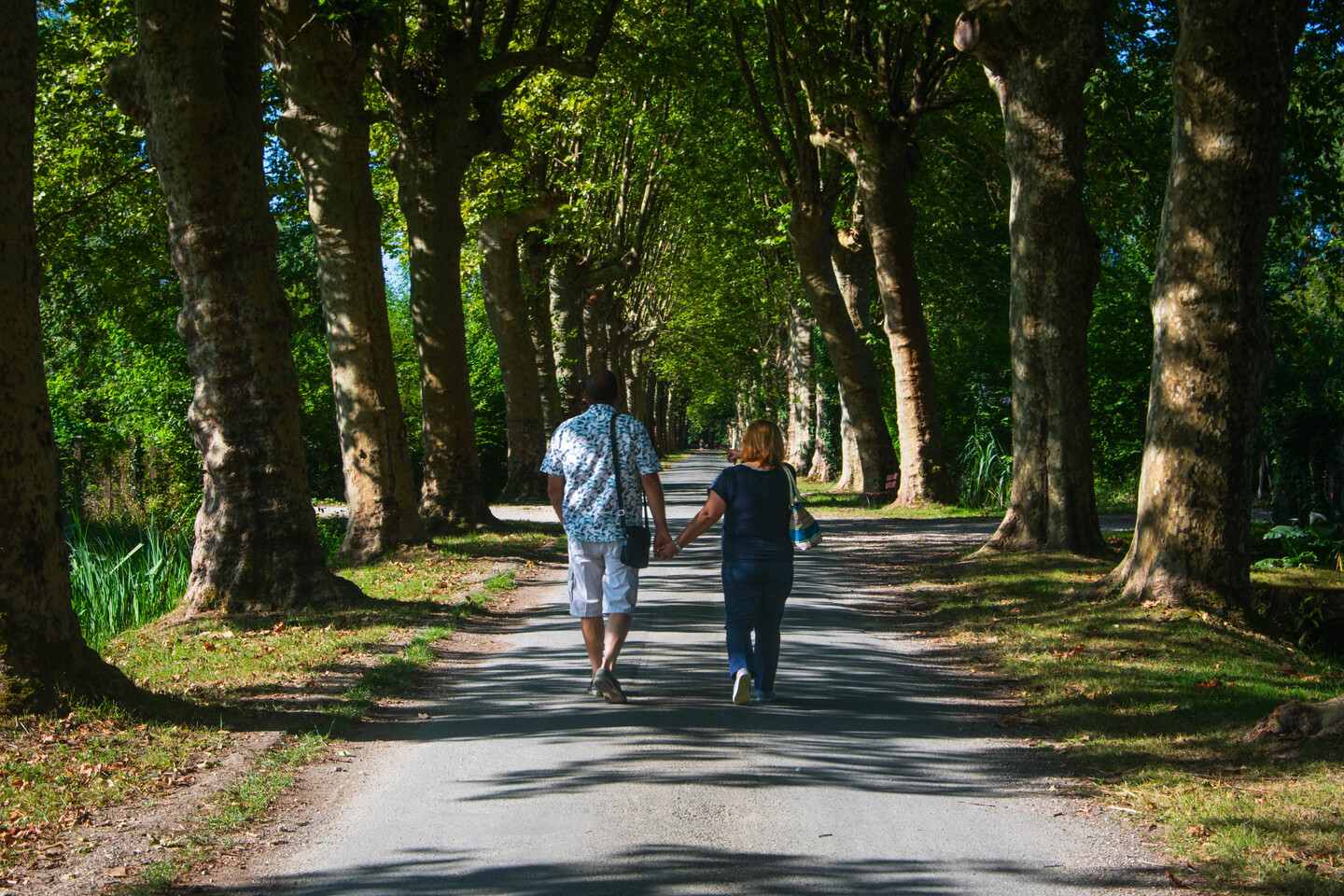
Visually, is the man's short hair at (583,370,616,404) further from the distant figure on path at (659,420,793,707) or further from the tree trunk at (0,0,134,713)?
the tree trunk at (0,0,134,713)

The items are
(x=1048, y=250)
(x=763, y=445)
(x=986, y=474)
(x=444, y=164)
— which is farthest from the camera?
(x=986, y=474)

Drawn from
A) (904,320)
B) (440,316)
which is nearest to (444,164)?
(440,316)

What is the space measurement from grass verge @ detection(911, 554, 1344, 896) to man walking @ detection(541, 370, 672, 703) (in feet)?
7.75

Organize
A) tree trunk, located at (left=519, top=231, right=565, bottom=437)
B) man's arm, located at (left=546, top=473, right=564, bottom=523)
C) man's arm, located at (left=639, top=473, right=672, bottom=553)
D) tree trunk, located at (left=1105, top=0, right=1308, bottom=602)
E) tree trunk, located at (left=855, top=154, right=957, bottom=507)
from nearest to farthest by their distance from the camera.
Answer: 1. man's arm, located at (left=639, top=473, right=672, bottom=553)
2. man's arm, located at (left=546, top=473, right=564, bottom=523)
3. tree trunk, located at (left=1105, top=0, right=1308, bottom=602)
4. tree trunk, located at (left=855, top=154, right=957, bottom=507)
5. tree trunk, located at (left=519, top=231, right=565, bottom=437)

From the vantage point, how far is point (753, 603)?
7090mm

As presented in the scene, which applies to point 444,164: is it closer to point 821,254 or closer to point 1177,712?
point 821,254

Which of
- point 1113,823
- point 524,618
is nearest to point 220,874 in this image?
point 1113,823

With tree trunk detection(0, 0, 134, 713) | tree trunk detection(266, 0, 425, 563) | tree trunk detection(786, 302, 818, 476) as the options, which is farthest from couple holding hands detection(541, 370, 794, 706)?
tree trunk detection(786, 302, 818, 476)

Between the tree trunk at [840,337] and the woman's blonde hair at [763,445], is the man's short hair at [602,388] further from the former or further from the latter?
the tree trunk at [840,337]

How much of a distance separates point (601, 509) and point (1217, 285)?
17.1 ft

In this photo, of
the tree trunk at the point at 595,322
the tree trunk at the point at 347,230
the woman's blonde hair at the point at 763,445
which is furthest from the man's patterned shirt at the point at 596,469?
the tree trunk at the point at 595,322

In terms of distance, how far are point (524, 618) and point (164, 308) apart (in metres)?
17.6

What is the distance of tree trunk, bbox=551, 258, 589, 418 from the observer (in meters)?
28.2

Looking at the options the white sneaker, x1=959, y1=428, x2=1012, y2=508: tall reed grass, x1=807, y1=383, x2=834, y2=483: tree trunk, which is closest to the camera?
the white sneaker
